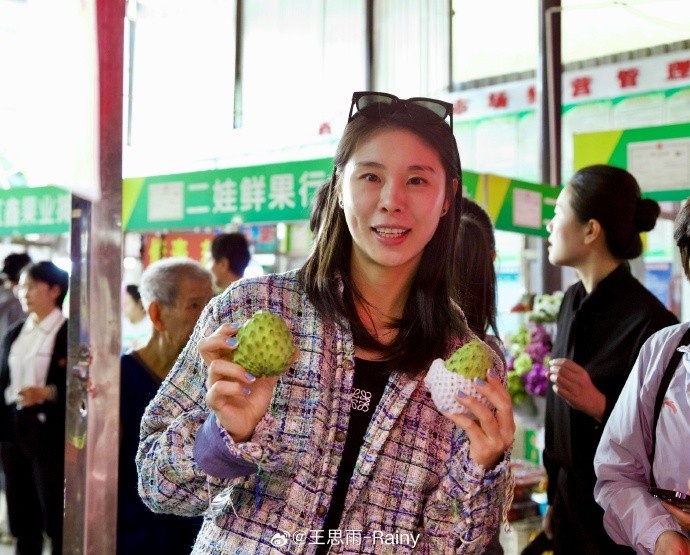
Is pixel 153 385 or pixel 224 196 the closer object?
pixel 153 385

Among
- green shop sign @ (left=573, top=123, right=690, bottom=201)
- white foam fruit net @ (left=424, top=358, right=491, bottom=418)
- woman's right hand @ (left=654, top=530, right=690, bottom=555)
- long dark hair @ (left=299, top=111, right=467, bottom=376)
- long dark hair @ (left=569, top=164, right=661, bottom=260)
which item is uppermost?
green shop sign @ (left=573, top=123, right=690, bottom=201)

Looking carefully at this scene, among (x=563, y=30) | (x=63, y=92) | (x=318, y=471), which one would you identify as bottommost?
(x=318, y=471)

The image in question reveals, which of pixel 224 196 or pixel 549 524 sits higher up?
pixel 224 196

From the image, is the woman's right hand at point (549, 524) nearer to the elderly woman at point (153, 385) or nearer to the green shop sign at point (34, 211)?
the elderly woman at point (153, 385)

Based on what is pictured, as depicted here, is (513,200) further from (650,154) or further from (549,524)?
(549,524)

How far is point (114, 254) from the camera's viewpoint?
6.45 feet

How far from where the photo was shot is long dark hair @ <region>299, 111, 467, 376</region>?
61.3 inches

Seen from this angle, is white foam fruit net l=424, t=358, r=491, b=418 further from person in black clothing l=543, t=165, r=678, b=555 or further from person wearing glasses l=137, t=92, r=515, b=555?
person in black clothing l=543, t=165, r=678, b=555

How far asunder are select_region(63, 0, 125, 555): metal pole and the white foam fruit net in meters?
0.88

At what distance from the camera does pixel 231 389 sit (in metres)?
→ 1.30

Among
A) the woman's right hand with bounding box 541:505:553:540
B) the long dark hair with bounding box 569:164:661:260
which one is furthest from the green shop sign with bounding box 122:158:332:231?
the woman's right hand with bounding box 541:505:553:540

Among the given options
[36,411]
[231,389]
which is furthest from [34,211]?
[231,389]

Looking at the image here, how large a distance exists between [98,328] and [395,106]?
2.89 feet

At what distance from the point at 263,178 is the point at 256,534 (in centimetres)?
377
